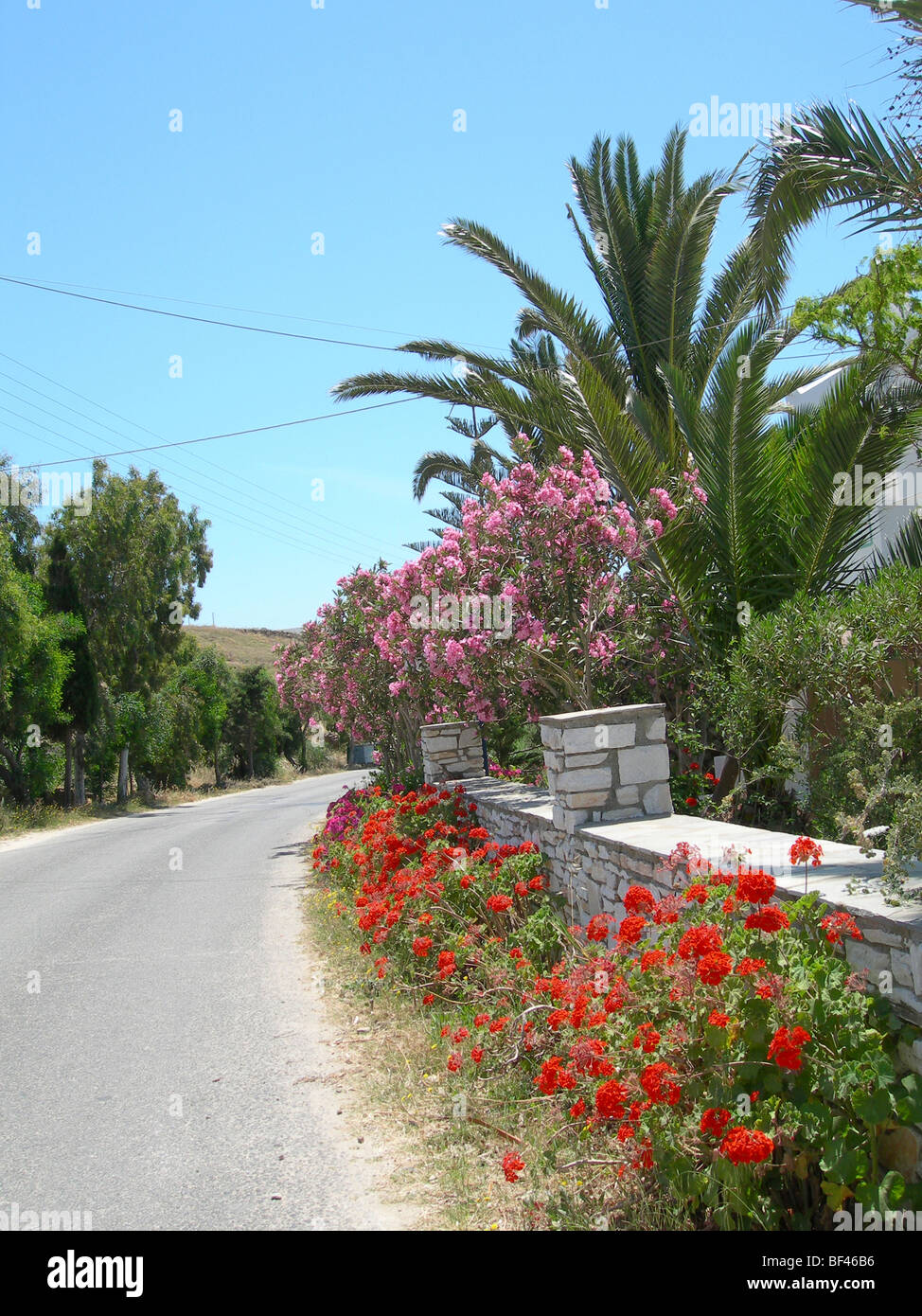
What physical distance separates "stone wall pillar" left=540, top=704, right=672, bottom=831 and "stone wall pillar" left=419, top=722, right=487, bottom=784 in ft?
A: 14.5

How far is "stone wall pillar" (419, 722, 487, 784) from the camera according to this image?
10664mm

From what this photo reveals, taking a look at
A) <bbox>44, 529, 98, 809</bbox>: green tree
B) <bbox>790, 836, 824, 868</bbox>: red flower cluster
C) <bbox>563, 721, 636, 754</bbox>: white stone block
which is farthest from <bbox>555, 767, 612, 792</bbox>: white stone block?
<bbox>44, 529, 98, 809</bbox>: green tree

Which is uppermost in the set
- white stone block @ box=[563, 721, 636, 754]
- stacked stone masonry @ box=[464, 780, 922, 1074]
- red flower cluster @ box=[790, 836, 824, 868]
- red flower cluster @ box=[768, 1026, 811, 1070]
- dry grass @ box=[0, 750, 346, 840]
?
white stone block @ box=[563, 721, 636, 754]

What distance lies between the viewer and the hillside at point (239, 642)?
7206 cm

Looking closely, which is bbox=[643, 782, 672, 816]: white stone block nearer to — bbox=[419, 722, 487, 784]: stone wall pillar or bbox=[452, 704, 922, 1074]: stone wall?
bbox=[452, 704, 922, 1074]: stone wall

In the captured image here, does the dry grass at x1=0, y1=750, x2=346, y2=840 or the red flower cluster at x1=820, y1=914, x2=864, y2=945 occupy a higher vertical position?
the red flower cluster at x1=820, y1=914, x2=864, y2=945

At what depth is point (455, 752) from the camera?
35.1 ft

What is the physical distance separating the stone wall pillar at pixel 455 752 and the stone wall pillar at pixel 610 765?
4434mm

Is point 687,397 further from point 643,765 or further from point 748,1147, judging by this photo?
point 748,1147

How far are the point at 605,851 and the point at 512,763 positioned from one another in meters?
7.13

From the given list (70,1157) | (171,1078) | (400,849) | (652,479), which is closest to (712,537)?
(652,479)

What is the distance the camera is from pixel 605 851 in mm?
5555

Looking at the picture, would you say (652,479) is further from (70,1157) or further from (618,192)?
(70,1157)

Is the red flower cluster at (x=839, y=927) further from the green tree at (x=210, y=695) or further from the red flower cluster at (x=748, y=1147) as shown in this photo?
the green tree at (x=210, y=695)
